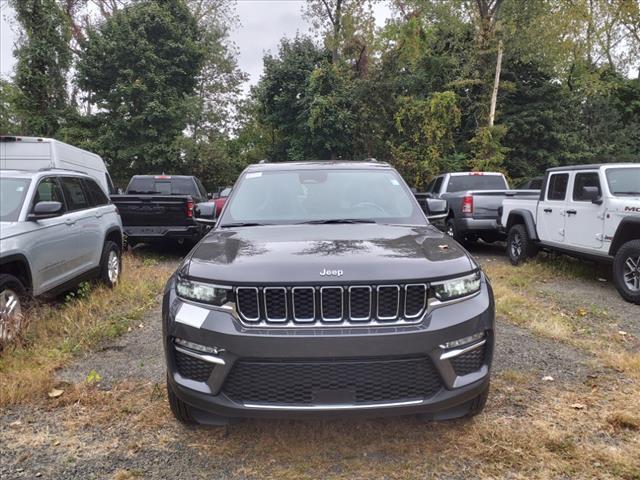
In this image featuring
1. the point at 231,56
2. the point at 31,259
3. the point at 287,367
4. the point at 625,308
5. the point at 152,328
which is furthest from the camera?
the point at 231,56

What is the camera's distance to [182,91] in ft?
77.2

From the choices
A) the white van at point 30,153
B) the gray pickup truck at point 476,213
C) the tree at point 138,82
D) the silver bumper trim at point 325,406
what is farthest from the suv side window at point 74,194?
the tree at point 138,82

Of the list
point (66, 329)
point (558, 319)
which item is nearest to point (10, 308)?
point (66, 329)

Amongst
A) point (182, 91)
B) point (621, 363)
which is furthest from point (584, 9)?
point (621, 363)

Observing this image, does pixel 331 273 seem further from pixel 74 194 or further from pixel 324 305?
pixel 74 194

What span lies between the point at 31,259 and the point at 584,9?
24.8 metres

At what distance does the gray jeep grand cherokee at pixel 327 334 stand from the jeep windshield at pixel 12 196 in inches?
120

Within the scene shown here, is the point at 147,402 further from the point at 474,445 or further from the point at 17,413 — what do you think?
the point at 474,445

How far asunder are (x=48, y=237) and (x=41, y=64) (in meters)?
20.6

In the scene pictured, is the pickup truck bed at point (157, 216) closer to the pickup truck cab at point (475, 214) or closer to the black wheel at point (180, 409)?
the pickup truck cab at point (475, 214)

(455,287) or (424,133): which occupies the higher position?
(424,133)

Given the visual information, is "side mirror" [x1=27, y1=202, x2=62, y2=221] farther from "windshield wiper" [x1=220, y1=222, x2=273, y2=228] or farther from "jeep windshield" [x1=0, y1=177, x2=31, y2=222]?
"windshield wiper" [x1=220, y1=222, x2=273, y2=228]

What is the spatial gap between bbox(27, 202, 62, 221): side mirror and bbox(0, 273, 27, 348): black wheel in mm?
733

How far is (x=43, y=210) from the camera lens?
497cm
